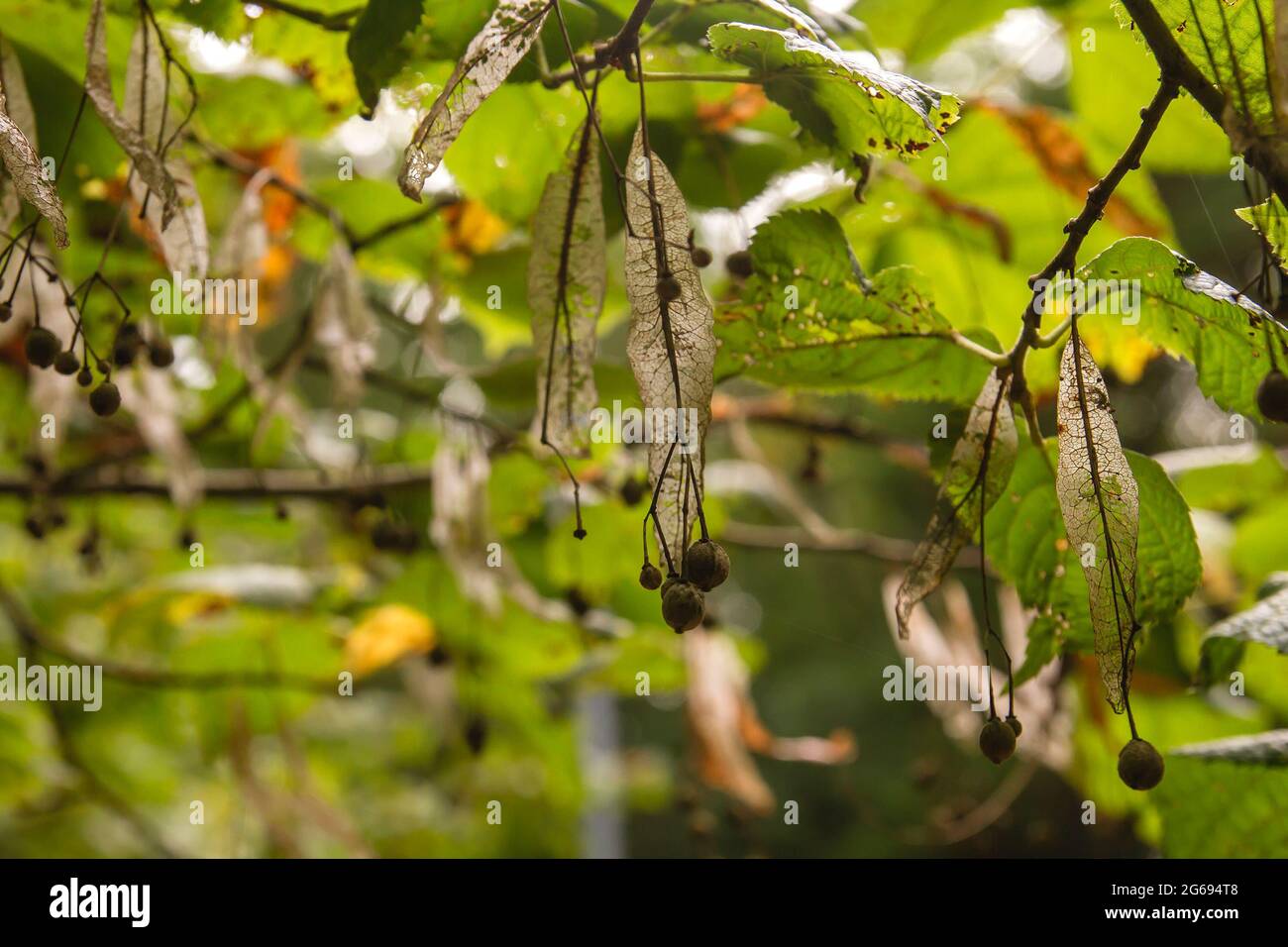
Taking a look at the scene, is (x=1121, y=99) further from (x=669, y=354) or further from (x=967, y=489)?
(x=669, y=354)

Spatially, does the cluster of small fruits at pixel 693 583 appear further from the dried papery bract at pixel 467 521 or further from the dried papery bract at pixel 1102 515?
the dried papery bract at pixel 467 521

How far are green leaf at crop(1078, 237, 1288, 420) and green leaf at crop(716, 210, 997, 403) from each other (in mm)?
104

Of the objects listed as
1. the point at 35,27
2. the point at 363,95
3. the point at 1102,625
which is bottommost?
the point at 1102,625

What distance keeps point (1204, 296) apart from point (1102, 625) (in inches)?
7.4

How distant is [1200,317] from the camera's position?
56 centimetres

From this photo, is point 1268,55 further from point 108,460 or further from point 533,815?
point 533,815

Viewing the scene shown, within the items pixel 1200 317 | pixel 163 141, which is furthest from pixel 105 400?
pixel 1200 317

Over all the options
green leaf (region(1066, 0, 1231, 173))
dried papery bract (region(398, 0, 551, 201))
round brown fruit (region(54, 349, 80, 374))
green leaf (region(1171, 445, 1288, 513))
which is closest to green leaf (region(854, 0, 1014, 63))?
green leaf (region(1066, 0, 1231, 173))

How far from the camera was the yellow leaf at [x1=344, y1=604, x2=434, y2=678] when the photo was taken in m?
1.40

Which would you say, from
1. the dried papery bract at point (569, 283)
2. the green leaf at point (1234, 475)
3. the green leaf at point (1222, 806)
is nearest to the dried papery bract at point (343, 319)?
the dried papery bract at point (569, 283)

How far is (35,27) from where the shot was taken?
0.83m

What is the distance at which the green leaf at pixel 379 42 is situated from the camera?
0.60 metres
